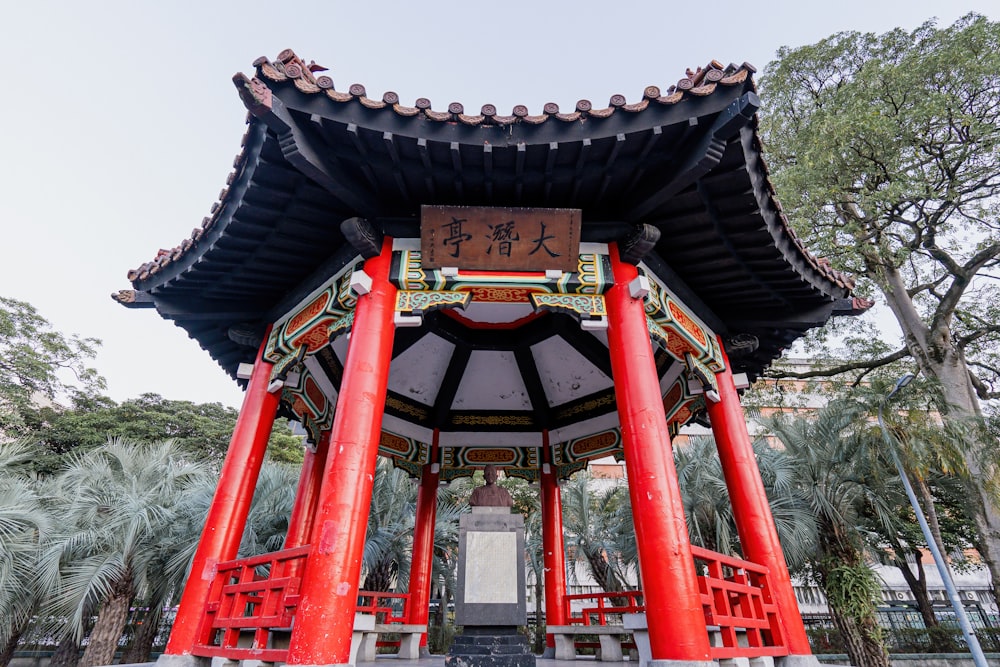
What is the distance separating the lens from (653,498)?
15.7 ft

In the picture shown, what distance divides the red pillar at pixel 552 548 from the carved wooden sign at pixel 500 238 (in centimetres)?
648

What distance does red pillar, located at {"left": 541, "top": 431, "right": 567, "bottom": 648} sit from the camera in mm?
10031

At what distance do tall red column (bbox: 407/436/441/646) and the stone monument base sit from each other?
3699 mm

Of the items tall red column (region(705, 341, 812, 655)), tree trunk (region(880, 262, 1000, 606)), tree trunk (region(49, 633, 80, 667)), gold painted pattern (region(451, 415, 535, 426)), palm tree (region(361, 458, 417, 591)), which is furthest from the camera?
palm tree (region(361, 458, 417, 591))

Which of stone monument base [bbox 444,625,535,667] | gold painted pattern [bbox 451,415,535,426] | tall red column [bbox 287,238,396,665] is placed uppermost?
gold painted pattern [bbox 451,415,535,426]

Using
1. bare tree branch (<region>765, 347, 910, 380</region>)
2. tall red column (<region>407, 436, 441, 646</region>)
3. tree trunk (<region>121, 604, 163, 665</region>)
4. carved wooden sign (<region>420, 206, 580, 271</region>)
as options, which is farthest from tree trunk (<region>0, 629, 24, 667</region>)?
bare tree branch (<region>765, 347, 910, 380</region>)

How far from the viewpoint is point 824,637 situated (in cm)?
1792

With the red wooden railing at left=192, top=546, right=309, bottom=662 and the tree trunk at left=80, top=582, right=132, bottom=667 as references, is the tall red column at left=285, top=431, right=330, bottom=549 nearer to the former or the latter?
the red wooden railing at left=192, top=546, right=309, bottom=662

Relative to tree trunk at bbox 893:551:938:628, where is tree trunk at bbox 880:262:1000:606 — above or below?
above

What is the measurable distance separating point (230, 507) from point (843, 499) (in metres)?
13.0

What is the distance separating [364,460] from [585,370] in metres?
6.94

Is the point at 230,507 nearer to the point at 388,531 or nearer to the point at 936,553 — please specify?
the point at 388,531

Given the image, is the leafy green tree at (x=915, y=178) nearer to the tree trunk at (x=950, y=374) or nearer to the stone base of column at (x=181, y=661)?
the tree trunk at (x=950, y=374)

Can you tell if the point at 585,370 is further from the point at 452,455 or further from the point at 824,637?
the point at 824,637
